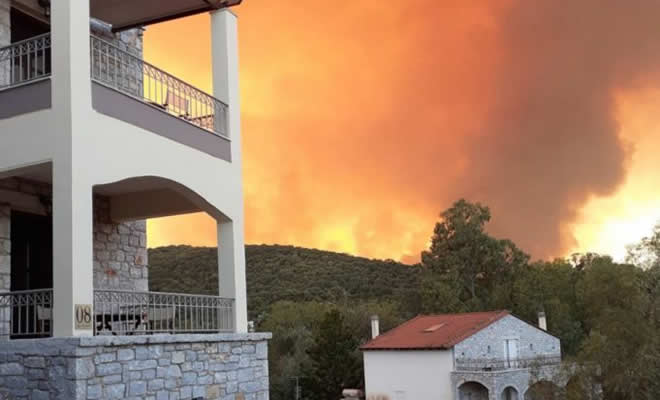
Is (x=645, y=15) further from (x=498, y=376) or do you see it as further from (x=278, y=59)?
(x=498, y=376)

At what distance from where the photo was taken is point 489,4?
75.7 ft

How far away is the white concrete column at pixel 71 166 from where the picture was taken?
8.54 m

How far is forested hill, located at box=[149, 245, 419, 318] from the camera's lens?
172 feet

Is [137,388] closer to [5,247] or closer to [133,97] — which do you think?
[5,247]

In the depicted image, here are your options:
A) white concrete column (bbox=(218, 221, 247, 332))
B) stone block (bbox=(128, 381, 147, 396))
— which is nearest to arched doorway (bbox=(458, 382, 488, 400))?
white concrete column (bbox=(218, 221, 247, 332))

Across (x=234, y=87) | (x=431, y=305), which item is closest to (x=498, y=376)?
(x=431, y=305)

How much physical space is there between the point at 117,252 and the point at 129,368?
4127 mm

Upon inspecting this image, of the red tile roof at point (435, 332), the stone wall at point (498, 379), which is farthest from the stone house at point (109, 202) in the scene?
the red tile roof at point (435, 332)

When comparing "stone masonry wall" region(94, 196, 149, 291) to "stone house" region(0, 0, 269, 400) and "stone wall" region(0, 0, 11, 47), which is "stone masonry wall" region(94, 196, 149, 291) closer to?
"stone house" region(0, 0, 269, 400)

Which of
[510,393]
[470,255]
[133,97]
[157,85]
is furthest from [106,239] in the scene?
[470,255]

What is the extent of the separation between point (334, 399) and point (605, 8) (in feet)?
68.6

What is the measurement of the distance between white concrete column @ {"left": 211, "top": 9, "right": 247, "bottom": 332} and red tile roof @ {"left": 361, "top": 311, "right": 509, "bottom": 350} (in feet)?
77.3

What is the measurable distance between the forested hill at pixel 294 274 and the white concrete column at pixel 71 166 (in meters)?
40.5

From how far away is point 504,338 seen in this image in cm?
3709
